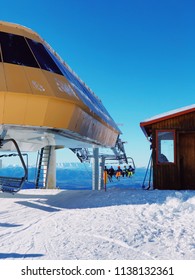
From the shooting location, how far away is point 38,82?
35.4 ft

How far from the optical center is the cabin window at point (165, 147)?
13859 millimetres

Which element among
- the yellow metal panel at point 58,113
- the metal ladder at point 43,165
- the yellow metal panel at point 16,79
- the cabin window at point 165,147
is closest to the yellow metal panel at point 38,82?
the yellow metal panel at point 16,79

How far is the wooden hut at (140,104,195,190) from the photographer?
45.0 ft

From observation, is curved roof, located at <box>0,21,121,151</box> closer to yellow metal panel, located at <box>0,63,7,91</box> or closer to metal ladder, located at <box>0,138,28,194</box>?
yellow metal panel, located at <box>0,63,7,91</box>

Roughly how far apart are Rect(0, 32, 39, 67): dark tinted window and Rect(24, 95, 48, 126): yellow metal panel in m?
1.77

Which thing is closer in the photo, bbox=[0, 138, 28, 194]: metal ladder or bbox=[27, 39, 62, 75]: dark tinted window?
bbox=[0, 138, 28, 194]: metal ladder

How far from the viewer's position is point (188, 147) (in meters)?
14.0

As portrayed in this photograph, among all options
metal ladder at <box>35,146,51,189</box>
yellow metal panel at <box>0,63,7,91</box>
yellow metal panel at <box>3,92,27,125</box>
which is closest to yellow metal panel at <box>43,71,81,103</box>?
yellow metal panel at <box>3,92,27,125</box>

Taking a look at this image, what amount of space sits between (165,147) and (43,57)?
6.27m

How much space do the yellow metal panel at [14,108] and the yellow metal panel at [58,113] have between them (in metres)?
0.83

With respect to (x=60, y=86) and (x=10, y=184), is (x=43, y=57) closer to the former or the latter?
(x=60, y=86)

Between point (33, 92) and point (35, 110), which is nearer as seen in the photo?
point (33, 92)

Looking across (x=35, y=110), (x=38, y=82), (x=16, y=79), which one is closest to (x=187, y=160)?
(x=35, y=110)
